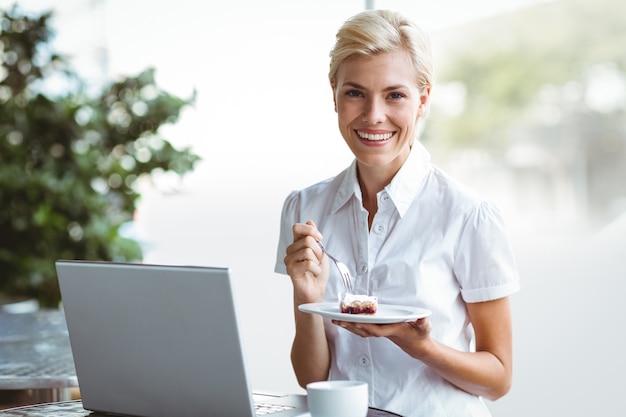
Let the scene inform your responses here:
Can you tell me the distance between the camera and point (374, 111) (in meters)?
1.76

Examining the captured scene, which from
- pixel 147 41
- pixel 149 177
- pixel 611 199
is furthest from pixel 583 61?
pixel 147 41

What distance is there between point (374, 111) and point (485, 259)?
1.21ft

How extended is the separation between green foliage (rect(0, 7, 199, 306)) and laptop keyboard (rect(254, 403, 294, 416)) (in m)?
2.74

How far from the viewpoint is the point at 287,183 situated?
15.2ft

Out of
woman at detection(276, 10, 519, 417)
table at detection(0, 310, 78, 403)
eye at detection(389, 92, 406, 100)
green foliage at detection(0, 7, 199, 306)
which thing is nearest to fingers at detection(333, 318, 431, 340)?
woman at detection(276, 10, 519, 417)

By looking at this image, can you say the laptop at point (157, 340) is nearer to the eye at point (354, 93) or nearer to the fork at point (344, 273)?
the fork at point (344, 273)

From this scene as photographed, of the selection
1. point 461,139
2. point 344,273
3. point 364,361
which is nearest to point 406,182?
point 344,273

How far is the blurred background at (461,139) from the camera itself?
142 inches

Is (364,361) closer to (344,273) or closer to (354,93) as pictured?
(344,273)

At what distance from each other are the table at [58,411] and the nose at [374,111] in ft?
1.87

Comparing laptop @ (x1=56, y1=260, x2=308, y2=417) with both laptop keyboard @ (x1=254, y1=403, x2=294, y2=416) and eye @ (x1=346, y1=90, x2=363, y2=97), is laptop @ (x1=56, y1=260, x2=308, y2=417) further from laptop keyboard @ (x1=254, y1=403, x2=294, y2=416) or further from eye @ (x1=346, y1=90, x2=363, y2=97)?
eye @ (x1=346, y1=90, x2=363, y2=97)

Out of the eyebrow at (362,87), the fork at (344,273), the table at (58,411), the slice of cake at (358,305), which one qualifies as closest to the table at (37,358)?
the table at (58,411)

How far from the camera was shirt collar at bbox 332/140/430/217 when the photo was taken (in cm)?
183

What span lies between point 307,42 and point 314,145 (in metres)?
0.52
